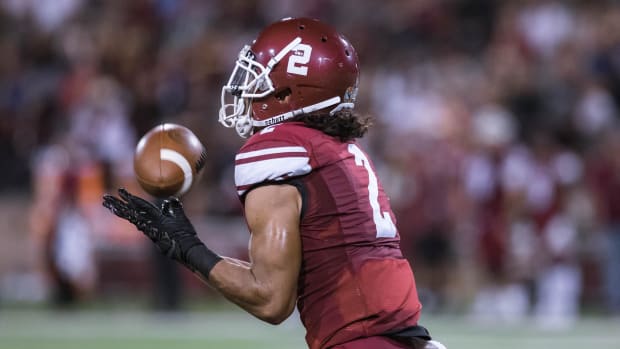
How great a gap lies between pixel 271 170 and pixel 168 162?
0.59 m

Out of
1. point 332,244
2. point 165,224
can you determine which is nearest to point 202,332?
point 165,224

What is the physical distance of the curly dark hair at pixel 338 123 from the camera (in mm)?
3482

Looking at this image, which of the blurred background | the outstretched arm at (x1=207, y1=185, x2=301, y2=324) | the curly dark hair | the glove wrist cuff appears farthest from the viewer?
the blurred background

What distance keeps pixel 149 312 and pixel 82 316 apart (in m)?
0.62

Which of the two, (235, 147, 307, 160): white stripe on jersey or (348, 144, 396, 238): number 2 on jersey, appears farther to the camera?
(348, 144, 396, 238): number 2 on jersey

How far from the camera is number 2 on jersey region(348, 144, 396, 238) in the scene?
11.2 ft

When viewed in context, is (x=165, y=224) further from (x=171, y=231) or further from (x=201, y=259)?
(x=201, y=259)

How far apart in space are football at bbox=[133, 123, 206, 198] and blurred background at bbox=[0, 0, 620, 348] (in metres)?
5.36

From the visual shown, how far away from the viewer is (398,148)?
11070 mm

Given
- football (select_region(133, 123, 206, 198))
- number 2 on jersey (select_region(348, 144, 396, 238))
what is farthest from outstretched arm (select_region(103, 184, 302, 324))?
football (select_region(133, 123, 206, 198))

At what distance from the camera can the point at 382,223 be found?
11.2ft

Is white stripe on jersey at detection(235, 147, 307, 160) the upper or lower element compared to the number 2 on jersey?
upper

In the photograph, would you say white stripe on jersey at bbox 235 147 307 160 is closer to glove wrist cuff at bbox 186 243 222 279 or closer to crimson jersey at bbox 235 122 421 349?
crimson jersey at bbox 235 122 421 349

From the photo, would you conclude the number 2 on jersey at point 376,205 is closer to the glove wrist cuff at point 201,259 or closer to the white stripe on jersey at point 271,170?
the white stripe on jersey at point 271,170
